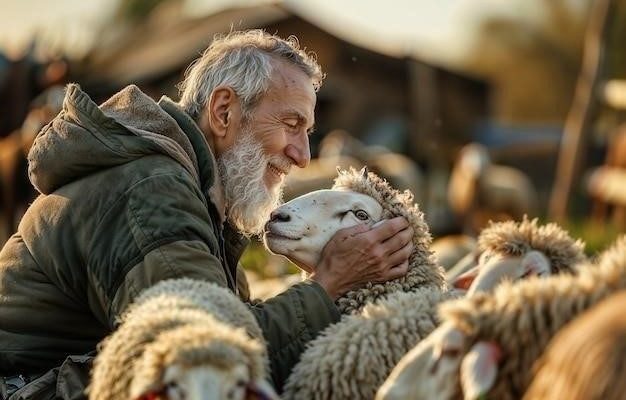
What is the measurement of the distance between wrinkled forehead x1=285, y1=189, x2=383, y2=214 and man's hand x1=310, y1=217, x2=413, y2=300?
110mm

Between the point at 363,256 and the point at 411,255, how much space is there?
0.22 metres

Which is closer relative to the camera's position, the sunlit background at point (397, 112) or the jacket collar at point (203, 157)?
the jacket collar at point (203, 157)

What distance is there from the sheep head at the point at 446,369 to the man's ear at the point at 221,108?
5.94 feet

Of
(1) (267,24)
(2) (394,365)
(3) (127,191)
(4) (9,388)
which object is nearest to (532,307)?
(2) (394,365)

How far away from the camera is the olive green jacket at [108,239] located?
12.0 feet

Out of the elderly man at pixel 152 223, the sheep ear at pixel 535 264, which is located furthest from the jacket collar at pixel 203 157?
the sheep ear at pixel 535 264

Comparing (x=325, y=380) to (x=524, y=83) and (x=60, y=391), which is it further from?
(x=524, y=83)

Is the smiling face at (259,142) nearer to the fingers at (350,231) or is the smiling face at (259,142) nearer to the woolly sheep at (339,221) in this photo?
the woolly sheep at (339,221)

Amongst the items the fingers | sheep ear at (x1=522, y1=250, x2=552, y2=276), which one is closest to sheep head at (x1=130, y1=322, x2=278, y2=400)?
the fingers

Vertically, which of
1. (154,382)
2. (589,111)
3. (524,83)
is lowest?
(524,83)

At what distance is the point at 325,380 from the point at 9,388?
1032mm

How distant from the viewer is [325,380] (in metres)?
3.41

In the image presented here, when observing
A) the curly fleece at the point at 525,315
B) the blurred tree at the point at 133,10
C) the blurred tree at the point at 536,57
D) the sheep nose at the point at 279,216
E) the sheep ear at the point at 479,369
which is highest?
the curly fleece at the point at 525,315

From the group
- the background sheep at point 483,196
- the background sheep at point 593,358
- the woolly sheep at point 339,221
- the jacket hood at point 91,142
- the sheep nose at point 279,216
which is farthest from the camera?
the background sheep at point 483,196
